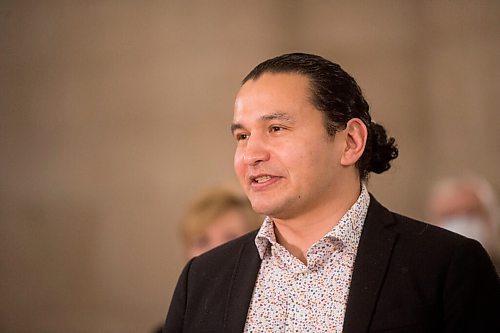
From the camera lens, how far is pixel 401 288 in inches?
73.6

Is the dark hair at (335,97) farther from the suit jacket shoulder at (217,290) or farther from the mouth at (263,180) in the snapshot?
the suit jacket shoulder at (217,290)

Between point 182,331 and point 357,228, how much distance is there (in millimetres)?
581

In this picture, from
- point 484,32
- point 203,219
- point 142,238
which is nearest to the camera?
point 203,219

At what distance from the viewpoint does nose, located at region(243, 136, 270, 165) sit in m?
2.01

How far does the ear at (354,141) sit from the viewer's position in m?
2.13

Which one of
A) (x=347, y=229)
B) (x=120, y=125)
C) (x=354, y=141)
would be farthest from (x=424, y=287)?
(x=120, y=125)

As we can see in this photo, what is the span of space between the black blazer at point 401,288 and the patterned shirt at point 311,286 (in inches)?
1.4

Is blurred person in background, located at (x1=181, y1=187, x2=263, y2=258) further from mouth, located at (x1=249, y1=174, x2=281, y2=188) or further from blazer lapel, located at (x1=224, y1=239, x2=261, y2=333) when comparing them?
mouth, located at (x1=249, y1=174, x2=281, y2=188)

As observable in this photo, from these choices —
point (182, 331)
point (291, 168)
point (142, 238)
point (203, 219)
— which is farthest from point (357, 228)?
point (142, 238)

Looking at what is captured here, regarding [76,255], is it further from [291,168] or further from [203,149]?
[291,168]

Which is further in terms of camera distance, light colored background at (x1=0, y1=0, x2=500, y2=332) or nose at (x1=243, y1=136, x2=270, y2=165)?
light colored background at (x1=0, y1=0, x2=500, y2=332)

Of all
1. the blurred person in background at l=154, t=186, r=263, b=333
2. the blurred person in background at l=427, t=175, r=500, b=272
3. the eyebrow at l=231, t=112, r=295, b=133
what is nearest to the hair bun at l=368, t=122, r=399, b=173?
the eyebrow at l=231, t=112, r=295, b=133

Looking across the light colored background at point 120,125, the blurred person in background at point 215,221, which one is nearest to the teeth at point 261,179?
the blurred person in background at point 215,221

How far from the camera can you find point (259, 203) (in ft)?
6.60
